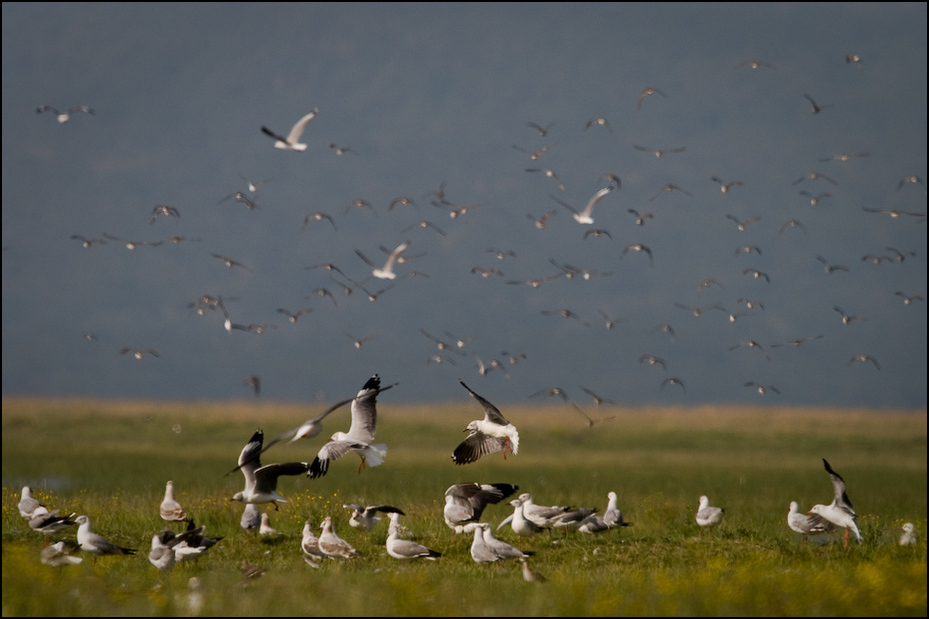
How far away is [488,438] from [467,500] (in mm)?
1325

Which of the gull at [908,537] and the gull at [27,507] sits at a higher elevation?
the gull at [27,507]

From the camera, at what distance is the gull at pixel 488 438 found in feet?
58.6

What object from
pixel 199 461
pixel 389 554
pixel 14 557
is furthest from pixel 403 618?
pixel 199 461

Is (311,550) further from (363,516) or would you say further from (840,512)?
(840,512)

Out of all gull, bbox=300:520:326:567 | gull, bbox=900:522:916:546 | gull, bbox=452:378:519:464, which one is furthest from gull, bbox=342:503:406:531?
gull, bbox=900:522:916:546

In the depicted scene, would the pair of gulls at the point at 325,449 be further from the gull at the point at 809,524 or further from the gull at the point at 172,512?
the gull at the point at 809,524

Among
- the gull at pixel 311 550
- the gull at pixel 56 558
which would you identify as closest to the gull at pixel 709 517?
the gull at pixel 311 550

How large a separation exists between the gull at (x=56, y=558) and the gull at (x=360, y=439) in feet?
13.3

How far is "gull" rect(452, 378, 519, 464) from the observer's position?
17.9 metres

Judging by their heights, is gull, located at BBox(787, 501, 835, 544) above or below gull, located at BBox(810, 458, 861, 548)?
below

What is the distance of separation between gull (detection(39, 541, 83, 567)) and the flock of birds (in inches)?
0.6

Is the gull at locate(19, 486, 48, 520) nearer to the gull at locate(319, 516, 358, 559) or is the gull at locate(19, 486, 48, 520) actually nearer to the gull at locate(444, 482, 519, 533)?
the gull at locate(319, 516, 358, 559)

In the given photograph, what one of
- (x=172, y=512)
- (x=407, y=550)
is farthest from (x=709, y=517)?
(x=172, y=512)

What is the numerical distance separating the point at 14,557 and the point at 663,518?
13.0m
